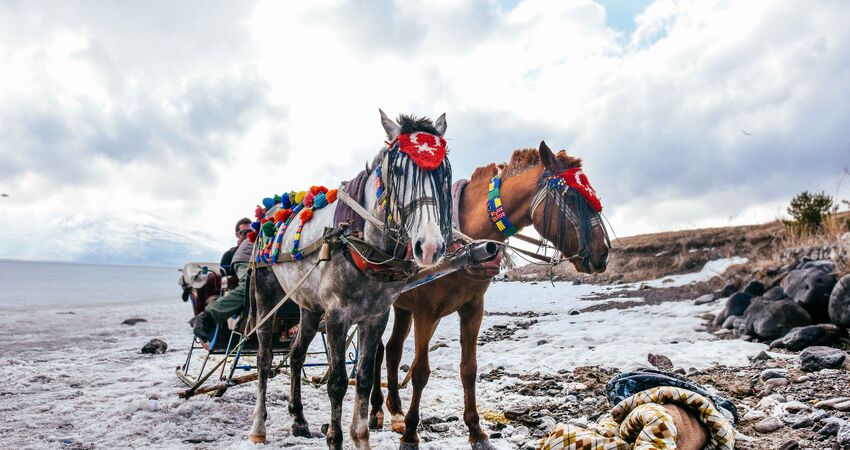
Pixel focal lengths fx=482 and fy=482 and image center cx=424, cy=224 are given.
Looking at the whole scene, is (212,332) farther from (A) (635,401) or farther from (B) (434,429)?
(A) (635,401)

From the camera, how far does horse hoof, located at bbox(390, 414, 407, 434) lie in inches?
203

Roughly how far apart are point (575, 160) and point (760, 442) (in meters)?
2.87

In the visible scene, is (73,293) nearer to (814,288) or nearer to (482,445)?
(482,445)

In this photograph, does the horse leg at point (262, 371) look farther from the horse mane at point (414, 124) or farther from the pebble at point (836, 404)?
the pebble at point (836, 404)

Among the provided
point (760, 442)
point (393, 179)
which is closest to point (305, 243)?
point (393, 179)

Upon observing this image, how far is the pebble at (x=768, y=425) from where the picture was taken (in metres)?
4.30

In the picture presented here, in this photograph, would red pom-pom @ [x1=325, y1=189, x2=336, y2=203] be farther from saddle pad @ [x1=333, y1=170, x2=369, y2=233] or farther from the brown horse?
the brown horse

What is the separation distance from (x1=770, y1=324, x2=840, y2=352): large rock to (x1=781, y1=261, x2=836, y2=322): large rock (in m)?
0.93

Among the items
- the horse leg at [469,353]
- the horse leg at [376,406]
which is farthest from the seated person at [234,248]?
the horse leg at [469,353]

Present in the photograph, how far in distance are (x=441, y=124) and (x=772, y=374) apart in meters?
5.43

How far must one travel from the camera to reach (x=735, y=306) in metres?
10.4

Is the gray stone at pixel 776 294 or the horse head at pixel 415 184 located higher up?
the horse head at pixel 415 184

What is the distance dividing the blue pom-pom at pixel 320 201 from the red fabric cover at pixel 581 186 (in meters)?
2.20

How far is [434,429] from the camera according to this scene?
516 cm
